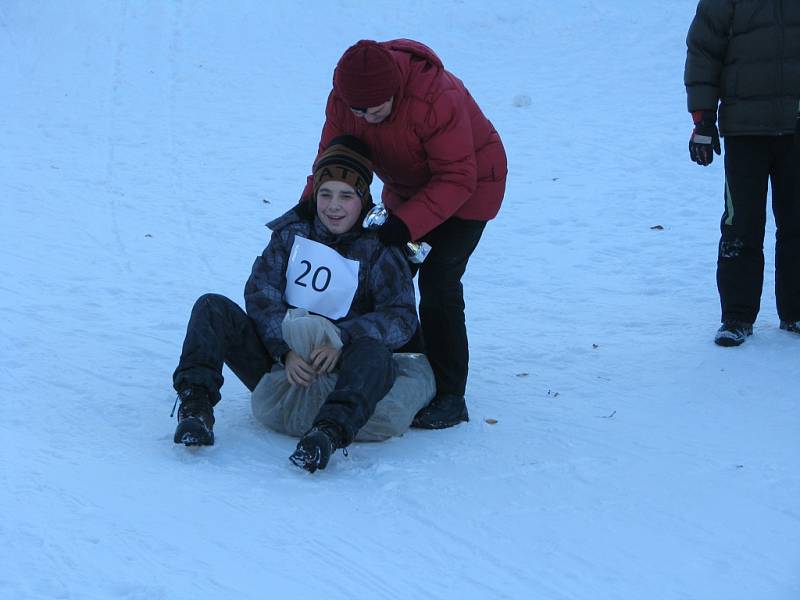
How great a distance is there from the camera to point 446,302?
13.1 ft

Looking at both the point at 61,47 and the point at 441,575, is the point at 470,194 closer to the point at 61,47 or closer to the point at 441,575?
the point at 441,575

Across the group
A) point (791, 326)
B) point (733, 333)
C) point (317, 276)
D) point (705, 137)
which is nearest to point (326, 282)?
point (317, 276)

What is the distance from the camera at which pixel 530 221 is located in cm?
757

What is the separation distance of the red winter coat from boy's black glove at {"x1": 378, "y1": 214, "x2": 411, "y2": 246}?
2 centimetres

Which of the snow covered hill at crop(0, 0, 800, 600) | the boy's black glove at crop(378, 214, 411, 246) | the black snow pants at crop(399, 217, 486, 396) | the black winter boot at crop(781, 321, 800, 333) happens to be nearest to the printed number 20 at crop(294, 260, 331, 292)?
the boy's black glove at crop(378, 214, 411, 246)

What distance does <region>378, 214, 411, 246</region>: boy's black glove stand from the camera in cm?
370

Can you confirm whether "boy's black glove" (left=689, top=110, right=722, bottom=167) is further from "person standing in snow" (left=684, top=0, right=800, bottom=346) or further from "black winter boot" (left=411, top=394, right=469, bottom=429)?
"black winter boot" (left=411, top=394, right=469, bottom=429)

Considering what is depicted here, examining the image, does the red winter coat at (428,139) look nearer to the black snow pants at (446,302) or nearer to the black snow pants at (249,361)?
the black snow pants at (446,302)

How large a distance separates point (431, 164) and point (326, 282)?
1.89 ft

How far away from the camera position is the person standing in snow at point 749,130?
178 inches

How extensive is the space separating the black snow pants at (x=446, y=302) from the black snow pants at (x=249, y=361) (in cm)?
43

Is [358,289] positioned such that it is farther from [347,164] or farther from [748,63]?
[748,63]

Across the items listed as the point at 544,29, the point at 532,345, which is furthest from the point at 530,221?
the point at 544,29

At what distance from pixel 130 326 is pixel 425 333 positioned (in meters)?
1.70
